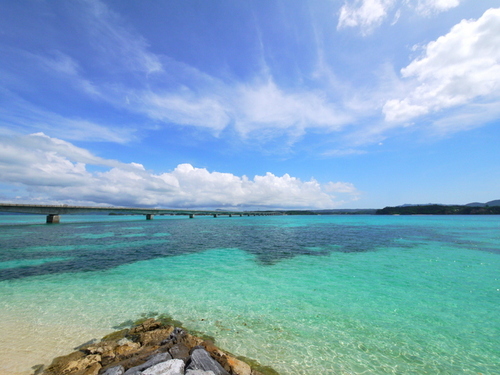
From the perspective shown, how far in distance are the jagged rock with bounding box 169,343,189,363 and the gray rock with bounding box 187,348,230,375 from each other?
0.39m

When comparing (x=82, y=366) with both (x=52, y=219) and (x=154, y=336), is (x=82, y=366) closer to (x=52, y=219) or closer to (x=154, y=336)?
(x=154, y=336)

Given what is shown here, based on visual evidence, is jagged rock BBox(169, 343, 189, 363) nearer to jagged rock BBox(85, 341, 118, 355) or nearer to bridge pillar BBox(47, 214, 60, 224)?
jagged rock BBox(85, 341, 118, 355)

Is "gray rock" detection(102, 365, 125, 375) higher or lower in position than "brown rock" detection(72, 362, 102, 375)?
higher

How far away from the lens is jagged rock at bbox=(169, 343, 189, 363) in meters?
6.09

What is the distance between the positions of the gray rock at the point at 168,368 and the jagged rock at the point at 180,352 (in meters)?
0.43

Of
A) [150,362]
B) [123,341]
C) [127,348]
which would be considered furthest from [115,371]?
[123,341]

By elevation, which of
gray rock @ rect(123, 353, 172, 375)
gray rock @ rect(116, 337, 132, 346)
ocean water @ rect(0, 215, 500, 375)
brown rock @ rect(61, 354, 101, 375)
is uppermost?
gray rock @ rect(123, 353, 172, 375)

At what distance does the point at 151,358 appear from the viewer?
592 cm

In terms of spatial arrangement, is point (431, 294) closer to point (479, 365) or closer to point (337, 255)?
point (479, 365)

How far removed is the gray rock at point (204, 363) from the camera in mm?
5477

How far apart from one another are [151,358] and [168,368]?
0.95m

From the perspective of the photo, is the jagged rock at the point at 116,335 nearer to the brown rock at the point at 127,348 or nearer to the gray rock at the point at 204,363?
the brown rock at the point at 127,348

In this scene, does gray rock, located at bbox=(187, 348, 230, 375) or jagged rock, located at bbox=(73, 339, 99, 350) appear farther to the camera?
jagged rock, located at bbox=(73, 339, 99, 350)

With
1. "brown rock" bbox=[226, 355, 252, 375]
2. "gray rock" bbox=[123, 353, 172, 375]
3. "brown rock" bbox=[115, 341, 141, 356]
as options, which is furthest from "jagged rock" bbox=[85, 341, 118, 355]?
"brown rock" bbox=[226, 355, 252, 375]
